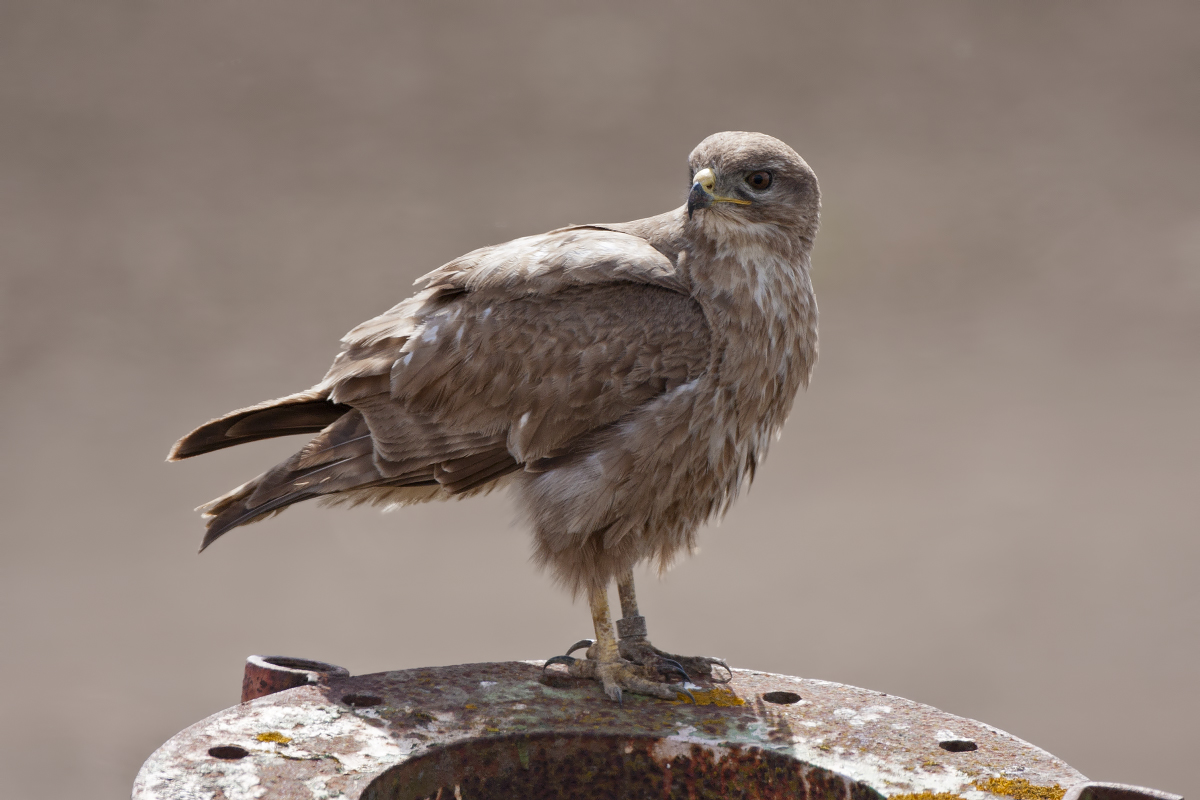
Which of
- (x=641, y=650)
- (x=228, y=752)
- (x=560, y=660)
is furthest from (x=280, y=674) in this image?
(x=641, y=650)

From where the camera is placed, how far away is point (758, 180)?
299 cm

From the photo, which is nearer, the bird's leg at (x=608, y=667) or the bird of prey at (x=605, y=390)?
the bird's leg at (x=608, y=667)

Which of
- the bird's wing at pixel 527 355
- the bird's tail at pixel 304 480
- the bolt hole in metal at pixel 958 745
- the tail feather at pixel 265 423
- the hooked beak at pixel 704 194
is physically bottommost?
the bolt hole in metal at pixel 958 745

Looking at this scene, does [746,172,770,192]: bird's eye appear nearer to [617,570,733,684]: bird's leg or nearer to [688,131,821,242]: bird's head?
[688,131,821,242]: bird's head

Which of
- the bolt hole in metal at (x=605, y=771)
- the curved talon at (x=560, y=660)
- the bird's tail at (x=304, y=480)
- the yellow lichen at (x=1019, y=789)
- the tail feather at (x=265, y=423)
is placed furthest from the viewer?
the tail feather at (x=265, y=423)

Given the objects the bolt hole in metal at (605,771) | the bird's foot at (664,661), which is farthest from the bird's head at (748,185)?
the bolt hole in metal at (605,771)

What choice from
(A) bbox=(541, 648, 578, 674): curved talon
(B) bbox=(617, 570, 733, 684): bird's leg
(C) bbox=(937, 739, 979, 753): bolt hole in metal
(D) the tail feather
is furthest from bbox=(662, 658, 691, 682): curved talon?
(D) the tail feather

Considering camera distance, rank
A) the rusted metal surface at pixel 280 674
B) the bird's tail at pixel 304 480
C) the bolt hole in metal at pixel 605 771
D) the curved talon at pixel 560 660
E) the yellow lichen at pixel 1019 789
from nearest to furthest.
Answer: the yellow lichen at pixel 1019 789 < the bolt hole in metal at pixel 605 771 < the rusted metal surface at pixel 280 674 < the curved talon at pixel 560 660 < the bird's tail at pixel 304 480

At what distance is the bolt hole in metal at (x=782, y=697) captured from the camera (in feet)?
8.68

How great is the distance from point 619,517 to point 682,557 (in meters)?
0.40

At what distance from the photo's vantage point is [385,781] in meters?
2.17

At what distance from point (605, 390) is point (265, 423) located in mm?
985

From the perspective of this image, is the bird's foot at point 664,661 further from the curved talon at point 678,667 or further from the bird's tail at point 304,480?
the bird's tail at point 304,480

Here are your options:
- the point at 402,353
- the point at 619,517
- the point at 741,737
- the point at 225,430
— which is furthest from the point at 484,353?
the point at 741,737
